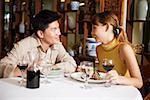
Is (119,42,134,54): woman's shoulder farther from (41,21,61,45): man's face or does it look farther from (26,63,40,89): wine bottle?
(26,63,40,89): wine bottle

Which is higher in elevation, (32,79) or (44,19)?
(44,19)

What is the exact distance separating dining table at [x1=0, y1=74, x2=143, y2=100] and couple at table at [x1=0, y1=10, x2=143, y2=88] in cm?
18

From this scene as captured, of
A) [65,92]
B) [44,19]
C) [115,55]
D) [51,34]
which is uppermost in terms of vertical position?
[44,19]

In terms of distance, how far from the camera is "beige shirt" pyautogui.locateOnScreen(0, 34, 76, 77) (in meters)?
2.11

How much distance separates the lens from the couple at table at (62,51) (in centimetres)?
197

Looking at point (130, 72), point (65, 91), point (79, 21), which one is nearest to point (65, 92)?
point (65, 91)

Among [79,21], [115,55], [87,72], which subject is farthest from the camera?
[79,21]

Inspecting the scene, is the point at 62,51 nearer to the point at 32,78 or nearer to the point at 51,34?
the point at 51,34

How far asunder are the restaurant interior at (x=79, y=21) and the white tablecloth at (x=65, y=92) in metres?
1.14

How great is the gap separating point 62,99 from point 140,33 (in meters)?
2.30

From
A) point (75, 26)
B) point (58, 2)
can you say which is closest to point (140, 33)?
point (75, 26)

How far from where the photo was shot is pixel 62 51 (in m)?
A: 2.48

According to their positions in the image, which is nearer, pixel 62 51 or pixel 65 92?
pixel 65 92

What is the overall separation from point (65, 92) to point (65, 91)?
20 mm
